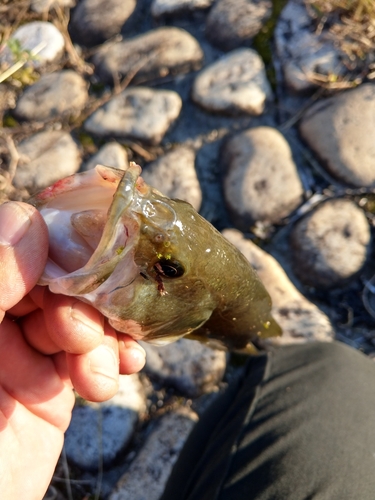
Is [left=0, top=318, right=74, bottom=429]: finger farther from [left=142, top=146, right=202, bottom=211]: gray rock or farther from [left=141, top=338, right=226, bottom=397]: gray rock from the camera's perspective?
[left=142, top=146, right=202, bottom=211]: gray rock

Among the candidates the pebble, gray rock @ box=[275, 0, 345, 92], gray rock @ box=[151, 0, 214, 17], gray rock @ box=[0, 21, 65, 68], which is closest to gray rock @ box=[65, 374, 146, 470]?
the pebble

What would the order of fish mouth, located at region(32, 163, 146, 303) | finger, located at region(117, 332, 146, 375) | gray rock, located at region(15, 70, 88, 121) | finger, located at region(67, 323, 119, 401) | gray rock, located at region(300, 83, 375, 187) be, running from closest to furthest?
fish mouth, located at region(32, 163, 146, 303), finger, located at region(67, 323, 119, 401), finger, located at region(117, 332, 146, 375), gray rock, located at region(300, 83, 375, 187), gray rock, located at region(15, 70, 88, 121)

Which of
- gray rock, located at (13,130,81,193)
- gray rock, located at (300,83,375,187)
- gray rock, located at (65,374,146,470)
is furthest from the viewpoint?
gray rock, located at (13,130,81,193)

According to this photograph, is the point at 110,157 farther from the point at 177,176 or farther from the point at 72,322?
the point at 72,322

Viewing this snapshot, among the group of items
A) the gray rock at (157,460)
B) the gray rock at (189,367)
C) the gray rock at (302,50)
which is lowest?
the gray rock at (157,460)

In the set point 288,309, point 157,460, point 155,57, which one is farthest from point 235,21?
point 157,460

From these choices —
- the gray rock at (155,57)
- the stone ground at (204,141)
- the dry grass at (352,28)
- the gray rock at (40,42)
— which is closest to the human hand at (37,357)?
the stone ground at (204,141)

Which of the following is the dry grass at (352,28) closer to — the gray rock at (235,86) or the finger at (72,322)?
the gray rock at (235,86)
